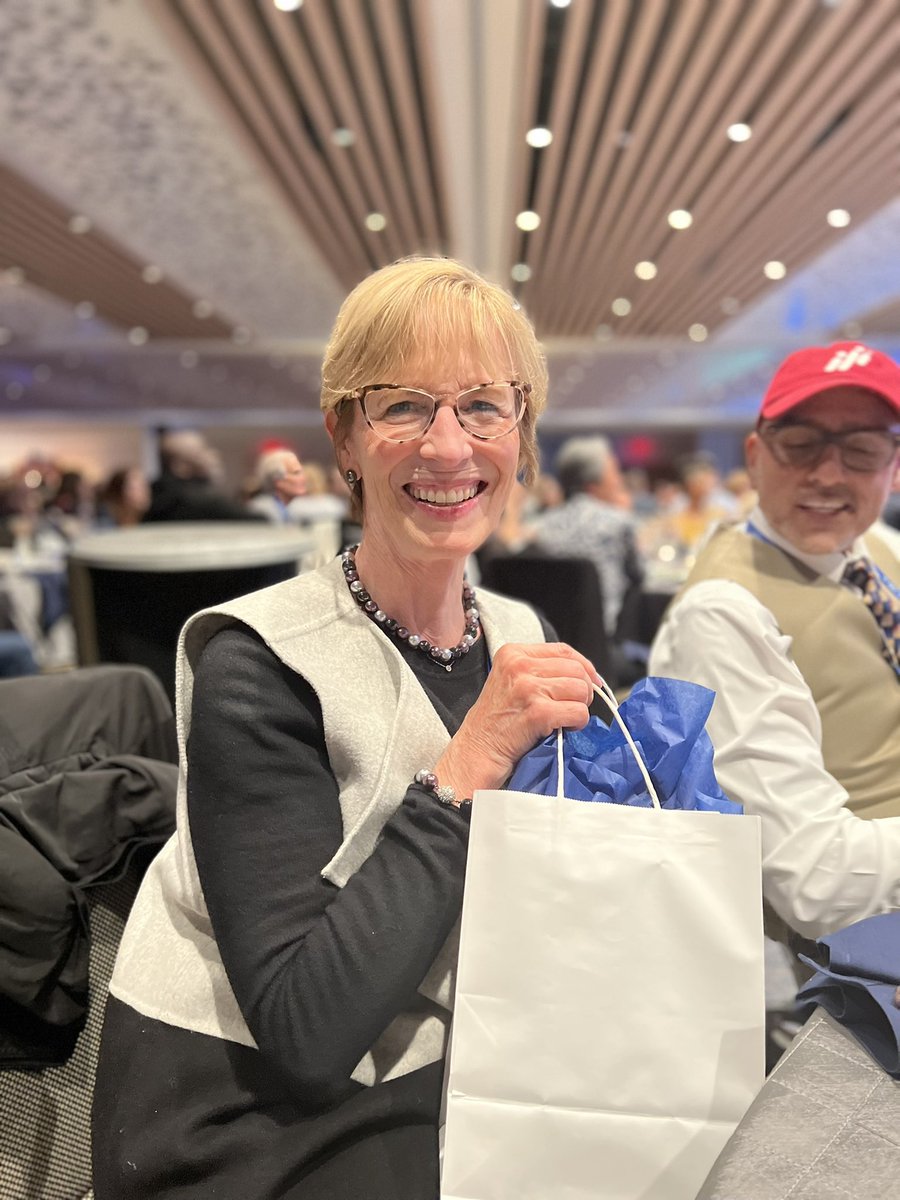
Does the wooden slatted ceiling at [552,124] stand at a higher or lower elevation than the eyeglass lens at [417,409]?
higher

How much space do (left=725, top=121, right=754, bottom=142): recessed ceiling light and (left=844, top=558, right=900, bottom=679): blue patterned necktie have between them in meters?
4.87

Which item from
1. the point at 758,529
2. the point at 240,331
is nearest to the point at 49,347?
the point at 240,331

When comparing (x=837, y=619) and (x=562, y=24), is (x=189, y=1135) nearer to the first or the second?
(x=837, y=619)

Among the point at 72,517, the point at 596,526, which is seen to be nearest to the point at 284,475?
the point at 596,526

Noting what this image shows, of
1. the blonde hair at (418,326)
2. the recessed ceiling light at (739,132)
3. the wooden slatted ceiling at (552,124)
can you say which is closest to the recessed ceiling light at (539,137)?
the wooden slatted ceiling at (552,124)

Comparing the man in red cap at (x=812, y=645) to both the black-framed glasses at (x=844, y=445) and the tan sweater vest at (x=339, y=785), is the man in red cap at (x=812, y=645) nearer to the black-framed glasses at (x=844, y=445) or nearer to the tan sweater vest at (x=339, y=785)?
the black-framed glasses at (x=844, y=445)

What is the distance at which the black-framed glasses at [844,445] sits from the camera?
1387 millimetres

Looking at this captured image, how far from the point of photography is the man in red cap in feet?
3.85

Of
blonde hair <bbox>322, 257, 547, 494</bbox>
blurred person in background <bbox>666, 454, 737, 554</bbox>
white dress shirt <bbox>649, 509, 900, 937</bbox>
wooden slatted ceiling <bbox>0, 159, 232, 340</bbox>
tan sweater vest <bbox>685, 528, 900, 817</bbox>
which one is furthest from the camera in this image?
wooden slatted ceiling <bbox>0, 159, 232, 340</bbox>

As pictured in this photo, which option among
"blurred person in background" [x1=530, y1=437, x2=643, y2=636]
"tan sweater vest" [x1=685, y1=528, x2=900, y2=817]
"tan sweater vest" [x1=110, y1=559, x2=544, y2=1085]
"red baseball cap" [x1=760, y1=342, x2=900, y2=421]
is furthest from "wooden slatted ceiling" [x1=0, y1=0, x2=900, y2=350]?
"tan sweater vest" [x1=110, y1=559, x2=544, y2=1085]

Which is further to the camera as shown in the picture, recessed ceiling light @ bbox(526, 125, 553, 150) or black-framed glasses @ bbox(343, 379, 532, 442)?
recessed ceiling light @ bbox(526, 125, 553, 150)

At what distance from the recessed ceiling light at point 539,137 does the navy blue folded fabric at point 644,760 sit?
551 cm

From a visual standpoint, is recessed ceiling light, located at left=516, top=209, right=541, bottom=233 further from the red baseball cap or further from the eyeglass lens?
the eyeglass lens

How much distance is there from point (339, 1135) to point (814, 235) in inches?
330
